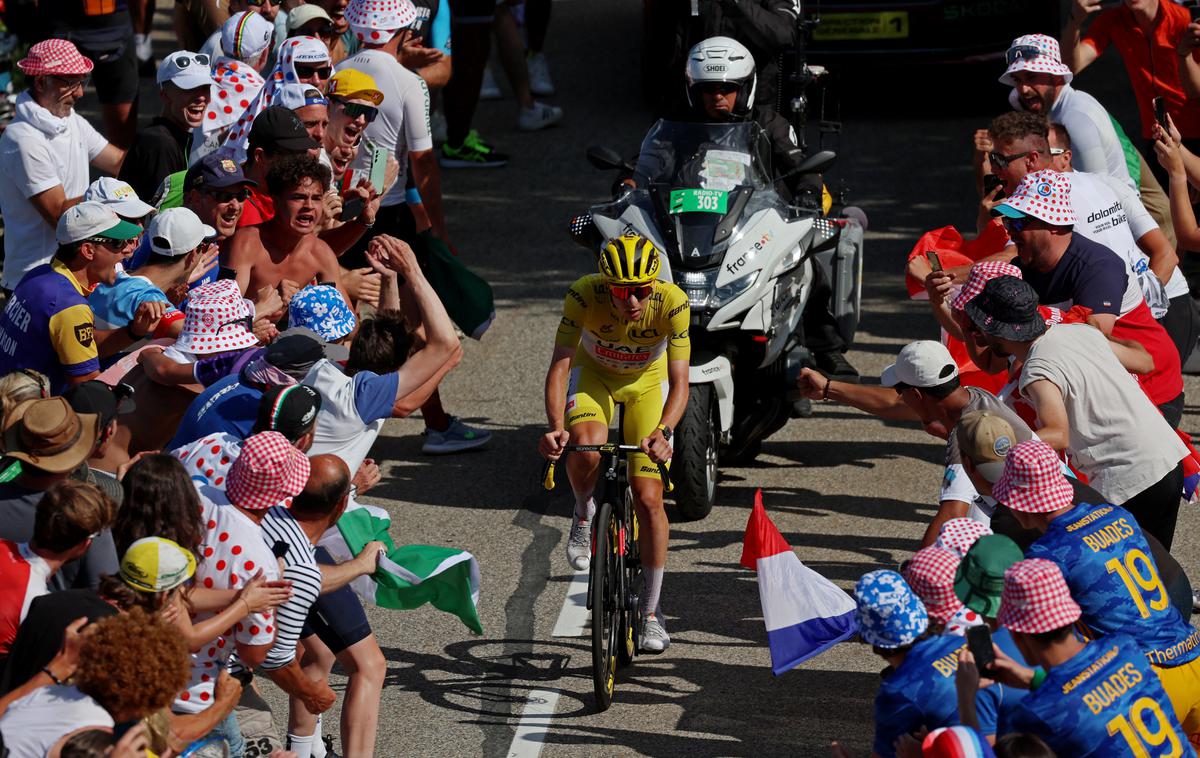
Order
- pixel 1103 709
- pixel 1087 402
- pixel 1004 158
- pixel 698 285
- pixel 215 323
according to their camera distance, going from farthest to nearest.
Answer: pixel 698 285
pixel 1004 158
pixel 215 323
pixel 1087 402
pixel 1103 709

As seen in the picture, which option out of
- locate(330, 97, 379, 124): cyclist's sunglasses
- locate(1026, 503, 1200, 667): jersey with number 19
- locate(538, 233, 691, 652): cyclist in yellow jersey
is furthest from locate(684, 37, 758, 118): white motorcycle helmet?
locate(1026, 503, 1200, 667): jersey with number 19

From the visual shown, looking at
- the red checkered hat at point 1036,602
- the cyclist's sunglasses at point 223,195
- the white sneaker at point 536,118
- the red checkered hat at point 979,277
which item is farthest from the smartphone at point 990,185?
the white sneaker at point 536,118

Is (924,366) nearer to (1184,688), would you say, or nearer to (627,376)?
(627,376)

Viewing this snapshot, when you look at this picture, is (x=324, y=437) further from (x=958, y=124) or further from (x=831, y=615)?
(x=958, y=124)

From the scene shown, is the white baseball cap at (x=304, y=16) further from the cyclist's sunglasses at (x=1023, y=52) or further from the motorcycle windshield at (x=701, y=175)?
the cyclist's sunglasses at (x=1023, y=52)

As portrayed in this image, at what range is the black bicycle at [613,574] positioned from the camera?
6254 mm

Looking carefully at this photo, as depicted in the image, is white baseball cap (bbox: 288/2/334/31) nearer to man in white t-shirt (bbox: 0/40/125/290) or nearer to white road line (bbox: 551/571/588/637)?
man in white t-shirt (bbox: 0/40/125/290)

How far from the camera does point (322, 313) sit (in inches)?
249

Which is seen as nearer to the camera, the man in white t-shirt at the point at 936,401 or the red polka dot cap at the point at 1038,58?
the man in white t-shirt at the point at 936,401

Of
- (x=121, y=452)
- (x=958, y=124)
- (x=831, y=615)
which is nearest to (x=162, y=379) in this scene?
(x=121, y=452)

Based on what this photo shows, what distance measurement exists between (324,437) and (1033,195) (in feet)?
10.5

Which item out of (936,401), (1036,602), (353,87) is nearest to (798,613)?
(936,401)

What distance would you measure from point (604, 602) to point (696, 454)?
171cm

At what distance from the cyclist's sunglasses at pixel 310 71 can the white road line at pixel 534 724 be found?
152 inches
